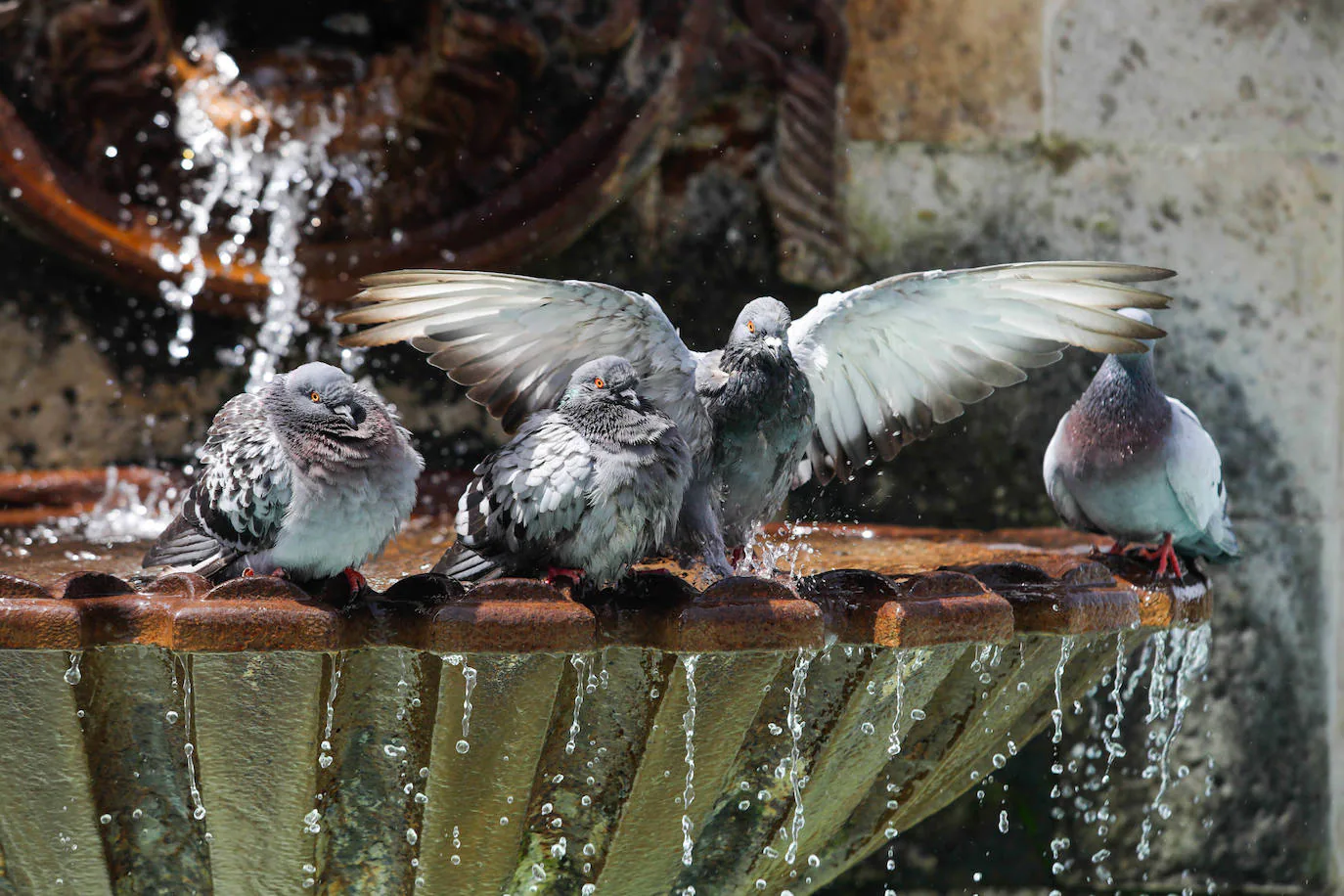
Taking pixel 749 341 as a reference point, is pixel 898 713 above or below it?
below

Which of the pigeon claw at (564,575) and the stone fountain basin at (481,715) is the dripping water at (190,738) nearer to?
the stone fountain basin at (481,715)

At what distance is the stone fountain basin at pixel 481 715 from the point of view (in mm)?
1887

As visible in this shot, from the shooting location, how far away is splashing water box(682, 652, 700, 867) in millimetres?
2021

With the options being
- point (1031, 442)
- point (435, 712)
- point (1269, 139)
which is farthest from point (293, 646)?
point (1269, 139)

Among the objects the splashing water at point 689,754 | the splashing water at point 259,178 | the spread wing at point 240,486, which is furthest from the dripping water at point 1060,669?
the splashing water at point 259,178

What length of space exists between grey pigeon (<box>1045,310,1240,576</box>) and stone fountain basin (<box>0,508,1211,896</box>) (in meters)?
0.36

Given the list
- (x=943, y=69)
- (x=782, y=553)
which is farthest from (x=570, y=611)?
(x=943, y=69)

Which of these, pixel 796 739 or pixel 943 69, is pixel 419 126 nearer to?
pixel 943 69

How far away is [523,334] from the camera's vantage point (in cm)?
244

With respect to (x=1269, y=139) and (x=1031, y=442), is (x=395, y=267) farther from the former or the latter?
(x=1269, y=139)

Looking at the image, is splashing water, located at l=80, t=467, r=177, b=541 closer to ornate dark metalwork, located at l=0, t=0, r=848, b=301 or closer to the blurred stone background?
the blurred stone background

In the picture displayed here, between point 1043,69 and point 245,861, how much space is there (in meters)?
3.23

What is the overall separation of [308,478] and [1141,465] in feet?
5.25

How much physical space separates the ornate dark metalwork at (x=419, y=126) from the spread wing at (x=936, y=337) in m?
1.44
